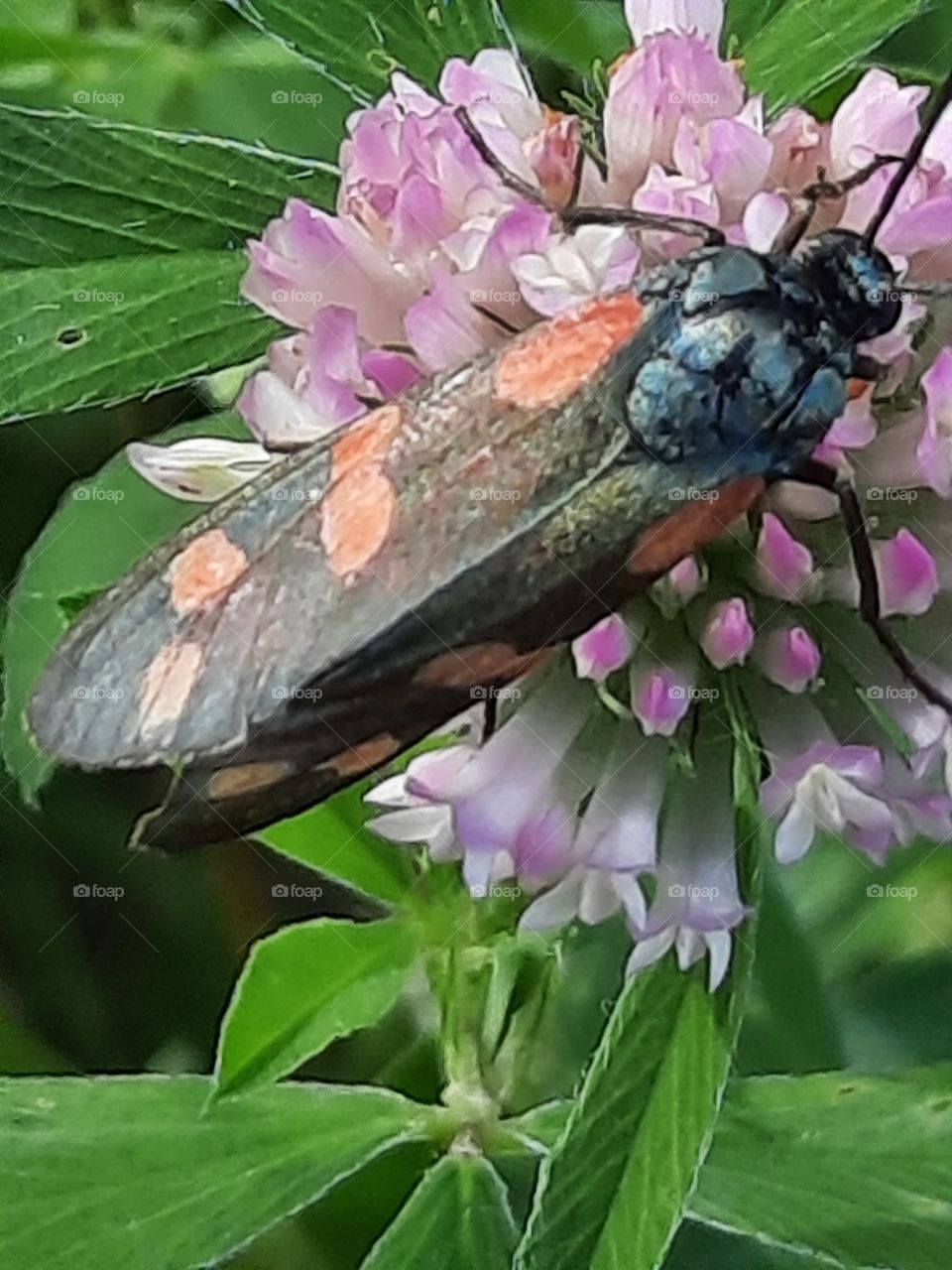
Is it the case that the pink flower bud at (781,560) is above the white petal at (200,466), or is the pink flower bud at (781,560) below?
below

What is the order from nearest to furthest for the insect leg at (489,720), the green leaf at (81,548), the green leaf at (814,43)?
1. the insect leg at (489,720)
2. the green leaf at (814,43)
3. the green leaf at (81,548)

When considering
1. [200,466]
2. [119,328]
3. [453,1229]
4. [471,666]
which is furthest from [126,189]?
[453,1229]

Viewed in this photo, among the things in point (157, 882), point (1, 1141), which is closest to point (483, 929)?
point (1, 1141)

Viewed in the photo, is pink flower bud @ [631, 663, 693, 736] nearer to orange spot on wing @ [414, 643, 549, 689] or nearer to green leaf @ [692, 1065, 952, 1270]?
orange spot on wing @ [414, 643, 549, 689]

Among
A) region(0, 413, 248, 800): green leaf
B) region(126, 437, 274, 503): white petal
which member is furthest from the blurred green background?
region(126, 437, 274, 503): white petal

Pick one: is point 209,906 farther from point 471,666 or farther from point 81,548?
point 471,666

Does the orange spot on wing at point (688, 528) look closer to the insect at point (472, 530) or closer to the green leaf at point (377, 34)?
the insect at point (472, 530)

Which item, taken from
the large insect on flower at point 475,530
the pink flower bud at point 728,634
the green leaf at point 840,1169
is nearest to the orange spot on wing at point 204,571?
the large insect on flower at point 475,530
